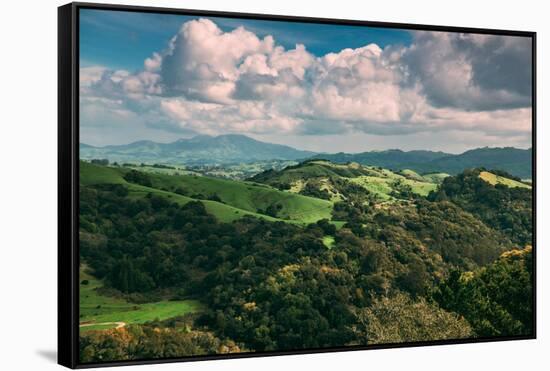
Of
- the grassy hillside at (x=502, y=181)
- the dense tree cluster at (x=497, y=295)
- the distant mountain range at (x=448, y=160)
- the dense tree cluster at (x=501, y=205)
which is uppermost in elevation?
the distant mountain range at (x=448, y=160)

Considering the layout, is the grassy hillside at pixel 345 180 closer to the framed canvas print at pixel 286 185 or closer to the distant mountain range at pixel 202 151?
the framed canvas print at pixel 286 185

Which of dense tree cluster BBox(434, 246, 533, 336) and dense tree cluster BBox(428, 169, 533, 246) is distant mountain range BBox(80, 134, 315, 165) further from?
dense tree cluster BBox(434, 246, 533, 336)

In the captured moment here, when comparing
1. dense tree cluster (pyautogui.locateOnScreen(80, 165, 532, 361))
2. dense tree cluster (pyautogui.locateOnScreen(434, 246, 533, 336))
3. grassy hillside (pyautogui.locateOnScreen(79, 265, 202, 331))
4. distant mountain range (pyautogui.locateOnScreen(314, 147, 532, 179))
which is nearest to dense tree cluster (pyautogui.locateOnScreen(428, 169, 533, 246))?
dense tree cluster (pyautogui.locateOnScreen(80, 165, 532, 361))

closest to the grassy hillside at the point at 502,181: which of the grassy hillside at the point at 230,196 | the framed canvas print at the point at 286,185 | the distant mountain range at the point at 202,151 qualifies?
the framed canvas print at the point at 286,185

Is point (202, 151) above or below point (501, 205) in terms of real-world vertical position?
above

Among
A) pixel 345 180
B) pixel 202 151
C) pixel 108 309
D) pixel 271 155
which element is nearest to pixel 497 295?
pixel 345 180

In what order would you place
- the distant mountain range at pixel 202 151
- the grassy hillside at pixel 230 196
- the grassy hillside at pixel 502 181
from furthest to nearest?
the grassy hillside at pixel 502 181 → the grassy hillside at pixel 230 196 → the distant mountain range at pixel 202 151

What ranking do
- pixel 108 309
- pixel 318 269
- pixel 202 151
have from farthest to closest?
1. pixel 318 269
2. pixel 202 151
3. pixel 108 309

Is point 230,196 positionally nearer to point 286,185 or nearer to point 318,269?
point 286,185
